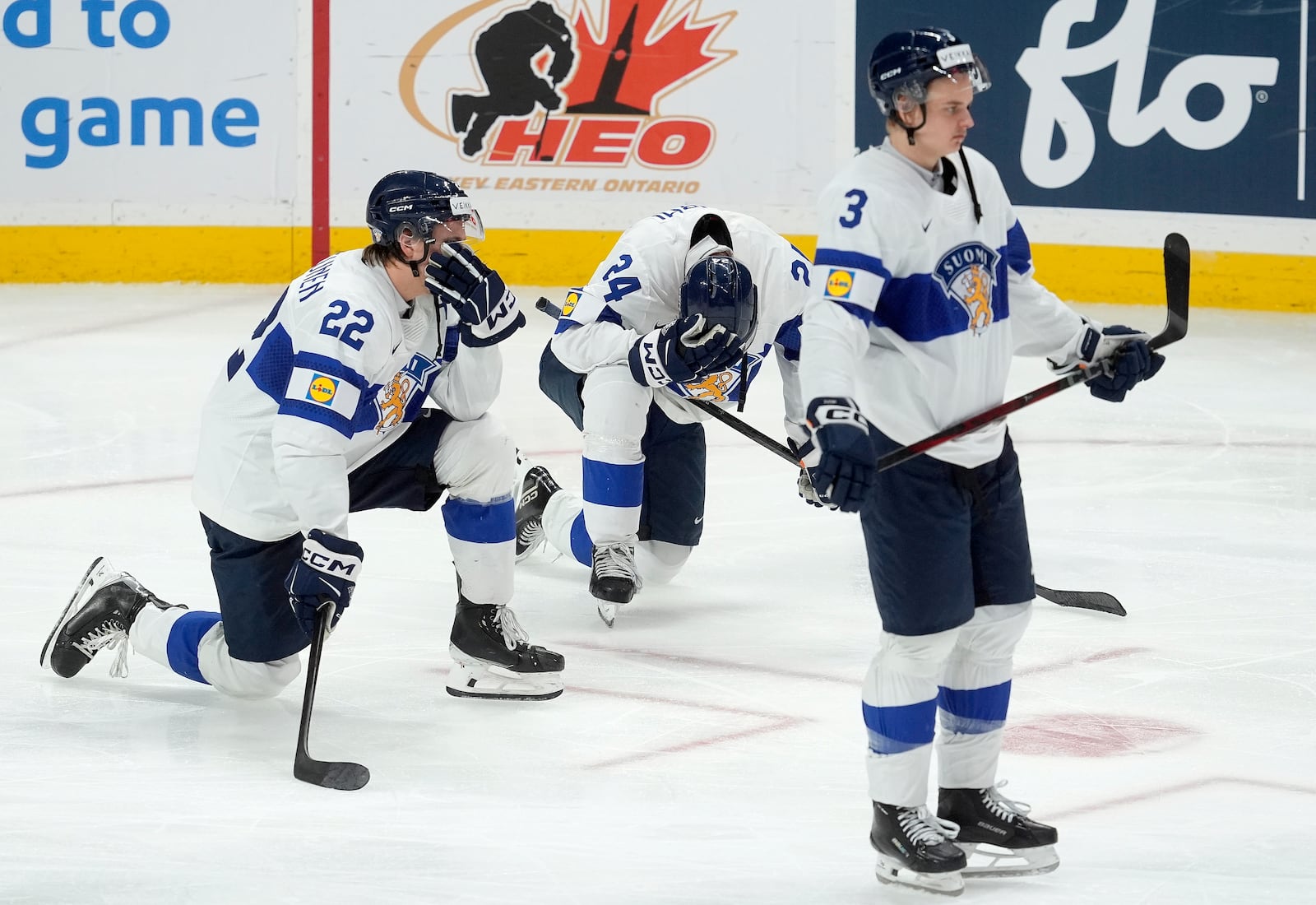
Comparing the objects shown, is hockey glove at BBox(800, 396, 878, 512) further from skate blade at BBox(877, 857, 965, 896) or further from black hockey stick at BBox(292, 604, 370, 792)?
black hockey stick at BBox(292, 604, 370, 792)

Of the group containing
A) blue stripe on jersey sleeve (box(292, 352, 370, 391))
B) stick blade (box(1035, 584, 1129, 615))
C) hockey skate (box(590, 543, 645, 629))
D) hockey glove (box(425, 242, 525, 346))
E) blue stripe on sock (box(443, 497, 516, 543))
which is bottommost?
stick blade (box(1035, 584, 1129, 615))

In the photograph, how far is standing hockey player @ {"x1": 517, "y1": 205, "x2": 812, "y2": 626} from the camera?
3422 mm

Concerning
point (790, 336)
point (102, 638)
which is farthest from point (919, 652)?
point (102, 638)

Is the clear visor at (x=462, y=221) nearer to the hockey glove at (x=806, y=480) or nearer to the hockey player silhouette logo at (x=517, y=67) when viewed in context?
the hockey glove at (x=806, y=480)

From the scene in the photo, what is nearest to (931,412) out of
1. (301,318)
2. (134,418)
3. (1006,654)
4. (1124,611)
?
(1006,654)

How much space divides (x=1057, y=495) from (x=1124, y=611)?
0.96 metres

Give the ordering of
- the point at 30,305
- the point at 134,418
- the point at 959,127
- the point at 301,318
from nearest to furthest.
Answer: the point at 959,127
the point at 301,318
the point at 134,418
the point at 30,305

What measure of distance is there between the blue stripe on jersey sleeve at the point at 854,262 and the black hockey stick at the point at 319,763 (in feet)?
3.12

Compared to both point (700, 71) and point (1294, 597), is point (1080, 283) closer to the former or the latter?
point (700, 71)

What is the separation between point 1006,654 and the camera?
92.0 inches

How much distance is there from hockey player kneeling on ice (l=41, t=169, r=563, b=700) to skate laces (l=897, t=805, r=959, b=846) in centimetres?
88

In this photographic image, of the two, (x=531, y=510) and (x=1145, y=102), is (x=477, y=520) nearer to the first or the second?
(x=531, y=510)

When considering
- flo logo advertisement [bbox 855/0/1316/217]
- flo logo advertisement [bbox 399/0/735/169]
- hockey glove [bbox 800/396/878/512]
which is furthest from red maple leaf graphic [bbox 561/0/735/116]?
hockey glove [bbox 800/396/878/512]

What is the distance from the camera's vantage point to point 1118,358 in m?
2.37
